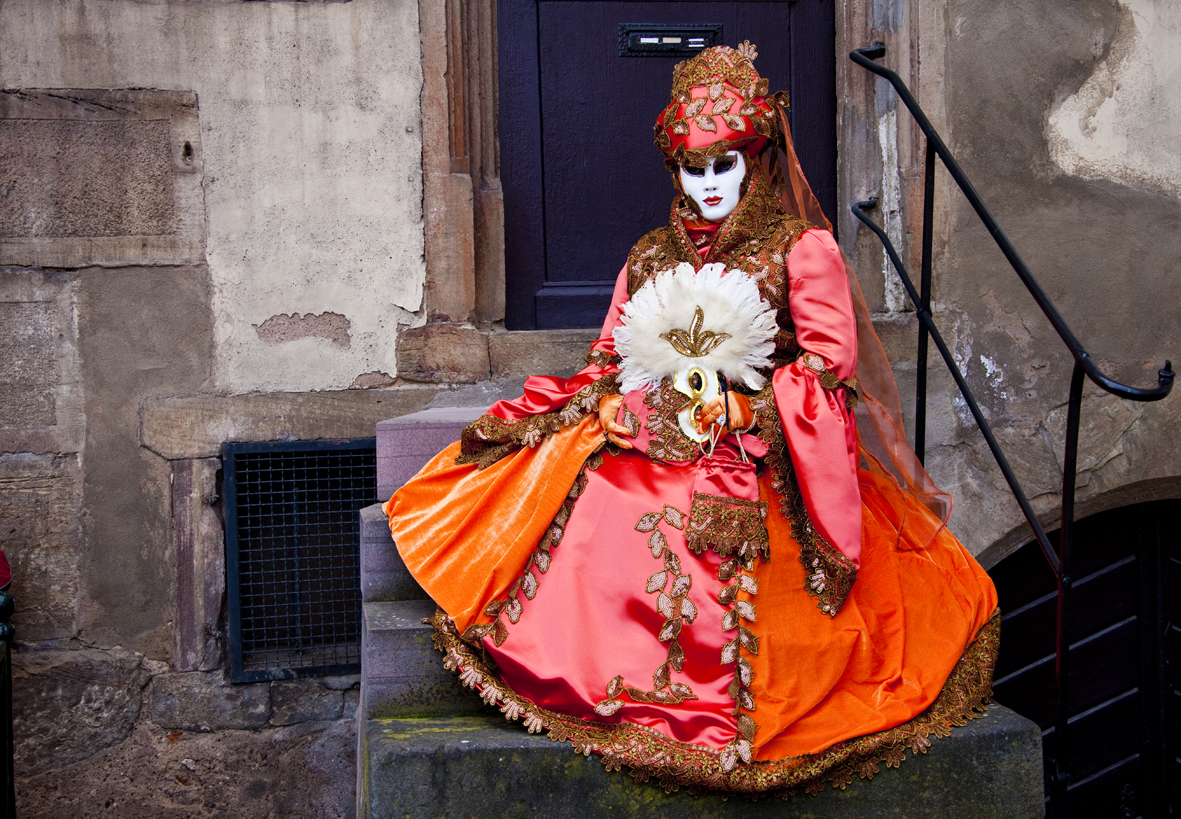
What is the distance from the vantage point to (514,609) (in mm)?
2186

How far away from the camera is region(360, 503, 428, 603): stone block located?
2621mm

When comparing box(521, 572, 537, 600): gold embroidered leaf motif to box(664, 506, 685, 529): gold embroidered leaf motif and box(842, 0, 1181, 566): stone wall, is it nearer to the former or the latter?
box(664, 506, 685, 529): gold embroidered leaf motif

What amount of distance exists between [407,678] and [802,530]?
105cm

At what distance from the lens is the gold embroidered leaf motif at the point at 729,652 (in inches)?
78.9

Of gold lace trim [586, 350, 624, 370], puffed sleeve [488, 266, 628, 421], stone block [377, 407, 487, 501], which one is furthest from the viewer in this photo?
stone block [377, 407, 487, 501]

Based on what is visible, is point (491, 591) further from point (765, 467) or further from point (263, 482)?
point (263, 482)

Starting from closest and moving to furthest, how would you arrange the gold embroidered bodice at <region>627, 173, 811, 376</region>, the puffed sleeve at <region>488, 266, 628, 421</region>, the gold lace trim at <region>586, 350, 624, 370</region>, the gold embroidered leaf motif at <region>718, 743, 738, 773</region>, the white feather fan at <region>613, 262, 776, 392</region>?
the gold embroidered leaf motif at <region>718, 743, 738, 773</region>, the white feather fan at <region>613, 262, 776, 392</region>, the gold embroidered bodice at <region>627, 173, 811, 376</region>, the puffed sleeve at <region>488, 266, 628, 421</region>, the gold lace trim at <region>586, 350, 624, 370</region>

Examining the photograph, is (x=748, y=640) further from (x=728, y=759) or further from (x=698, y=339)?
(x=698, y=339)

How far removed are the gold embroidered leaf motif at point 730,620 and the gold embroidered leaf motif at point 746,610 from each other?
0.05 ft

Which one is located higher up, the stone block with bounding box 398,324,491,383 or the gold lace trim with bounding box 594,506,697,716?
the stone block with bounding box 398,324,491,383

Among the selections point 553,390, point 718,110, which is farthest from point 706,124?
point 553,390

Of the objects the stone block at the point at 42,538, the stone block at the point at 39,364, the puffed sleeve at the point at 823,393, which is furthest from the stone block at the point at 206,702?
the puffed sleeve at the point at 823,393

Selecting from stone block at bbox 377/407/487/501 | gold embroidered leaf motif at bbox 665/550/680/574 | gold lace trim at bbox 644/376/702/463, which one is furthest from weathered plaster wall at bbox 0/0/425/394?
Answer: gold embroidered leaf motif at bbox 665/550/680/574

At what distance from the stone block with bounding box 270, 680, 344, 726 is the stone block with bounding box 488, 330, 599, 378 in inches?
53.6
